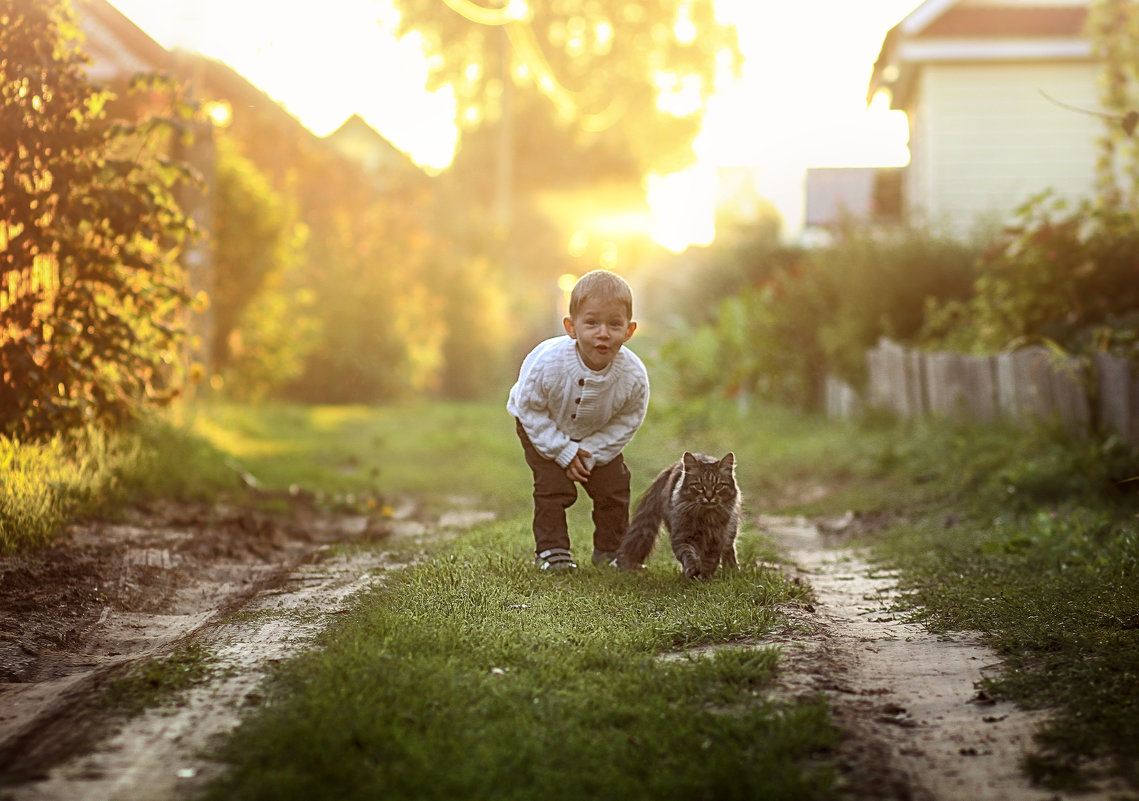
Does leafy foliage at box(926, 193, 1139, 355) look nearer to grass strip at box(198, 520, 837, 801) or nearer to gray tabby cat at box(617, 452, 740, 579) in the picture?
gray tabby cat at box(617, 452, 740, 579)

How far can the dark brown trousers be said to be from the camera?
572 cm

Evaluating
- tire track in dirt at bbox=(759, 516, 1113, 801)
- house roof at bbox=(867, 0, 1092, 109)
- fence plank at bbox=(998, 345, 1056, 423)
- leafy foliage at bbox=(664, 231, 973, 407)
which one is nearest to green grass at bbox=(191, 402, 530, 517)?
leafy foliage at bbox=(664, 231, 973, 407)

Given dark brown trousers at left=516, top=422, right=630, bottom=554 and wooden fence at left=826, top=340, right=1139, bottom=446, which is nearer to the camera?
dark brown trousers at left=516, top=422, right=630, bottom=554

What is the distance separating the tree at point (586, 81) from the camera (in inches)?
1694

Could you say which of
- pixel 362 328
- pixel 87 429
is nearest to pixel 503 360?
pixel 362 328

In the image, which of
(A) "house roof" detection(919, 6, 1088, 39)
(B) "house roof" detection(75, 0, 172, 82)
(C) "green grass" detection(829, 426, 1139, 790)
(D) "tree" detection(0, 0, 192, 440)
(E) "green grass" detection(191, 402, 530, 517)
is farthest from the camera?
(A) "house roof" detection(919, 6, 1088, 39)

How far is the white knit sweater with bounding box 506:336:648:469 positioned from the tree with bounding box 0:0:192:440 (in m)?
2.84

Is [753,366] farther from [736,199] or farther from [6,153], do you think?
[736,199]

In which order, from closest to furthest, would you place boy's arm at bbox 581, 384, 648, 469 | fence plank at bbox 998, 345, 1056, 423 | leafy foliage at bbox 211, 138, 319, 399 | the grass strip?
the grass strip → boy's arm at bbox 581, 384, 648, 469 → fence plank at bbox 998, 345, 1056, 423 → leafy foliage at bbox 211, 138, 319, 399

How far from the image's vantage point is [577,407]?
5.75 metres

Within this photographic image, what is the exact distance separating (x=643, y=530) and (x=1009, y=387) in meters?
4.81

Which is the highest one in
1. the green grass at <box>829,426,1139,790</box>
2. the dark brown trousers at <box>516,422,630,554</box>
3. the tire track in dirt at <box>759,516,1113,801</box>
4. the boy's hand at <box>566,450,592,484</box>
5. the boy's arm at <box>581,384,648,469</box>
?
the boy's arm at <box>581,384,648,469</box>

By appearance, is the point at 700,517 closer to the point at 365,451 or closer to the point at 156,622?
the point at 156,622

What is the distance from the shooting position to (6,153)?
6664 millimetres
